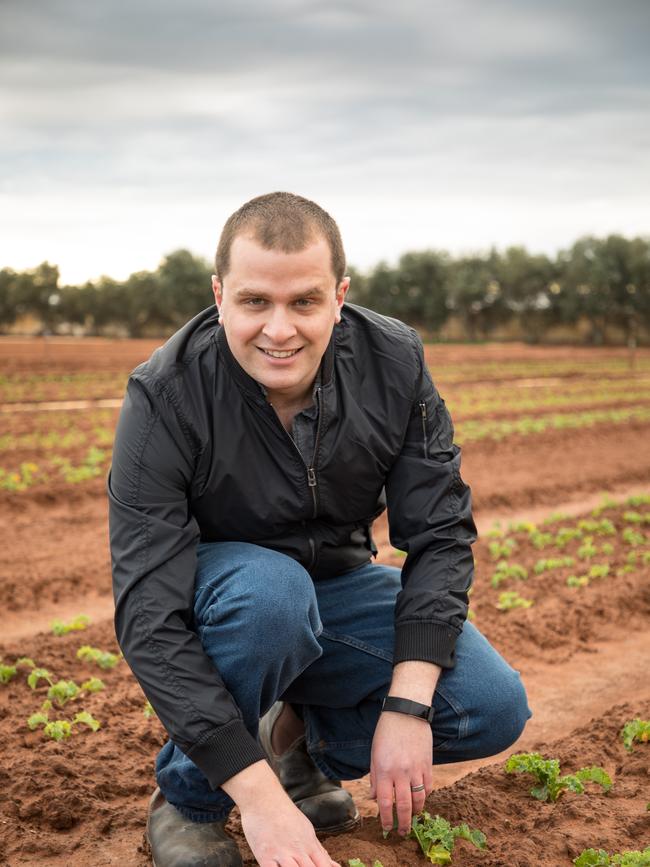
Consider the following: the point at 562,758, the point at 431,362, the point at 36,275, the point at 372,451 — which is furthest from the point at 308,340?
the point at 36,275

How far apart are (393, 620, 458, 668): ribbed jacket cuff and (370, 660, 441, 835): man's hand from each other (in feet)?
0.19

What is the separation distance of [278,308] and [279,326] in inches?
2.1

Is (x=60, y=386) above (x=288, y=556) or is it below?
below

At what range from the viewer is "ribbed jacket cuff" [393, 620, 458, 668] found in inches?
101

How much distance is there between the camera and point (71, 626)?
5113 mm

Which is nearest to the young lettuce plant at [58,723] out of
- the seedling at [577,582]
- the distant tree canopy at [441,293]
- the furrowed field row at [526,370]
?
the seedling at [577,582]

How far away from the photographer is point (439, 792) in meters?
3.14

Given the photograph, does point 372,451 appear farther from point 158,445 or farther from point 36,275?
point 36,275

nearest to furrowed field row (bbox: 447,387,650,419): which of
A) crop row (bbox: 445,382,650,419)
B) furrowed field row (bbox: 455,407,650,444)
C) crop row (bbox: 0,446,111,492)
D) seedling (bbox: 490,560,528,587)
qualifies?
crop row (bbox: 445,382,650,419)

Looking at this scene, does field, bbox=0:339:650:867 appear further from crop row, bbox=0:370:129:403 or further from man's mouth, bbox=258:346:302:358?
crop row, bbox=0:370:129:403

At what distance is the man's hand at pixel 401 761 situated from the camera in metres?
2.44

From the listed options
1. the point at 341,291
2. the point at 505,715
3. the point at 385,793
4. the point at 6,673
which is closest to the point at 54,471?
the point at 6,673

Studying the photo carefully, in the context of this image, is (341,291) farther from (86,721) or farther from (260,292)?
(86,721)

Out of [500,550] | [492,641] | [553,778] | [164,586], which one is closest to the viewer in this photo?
[164,586]
